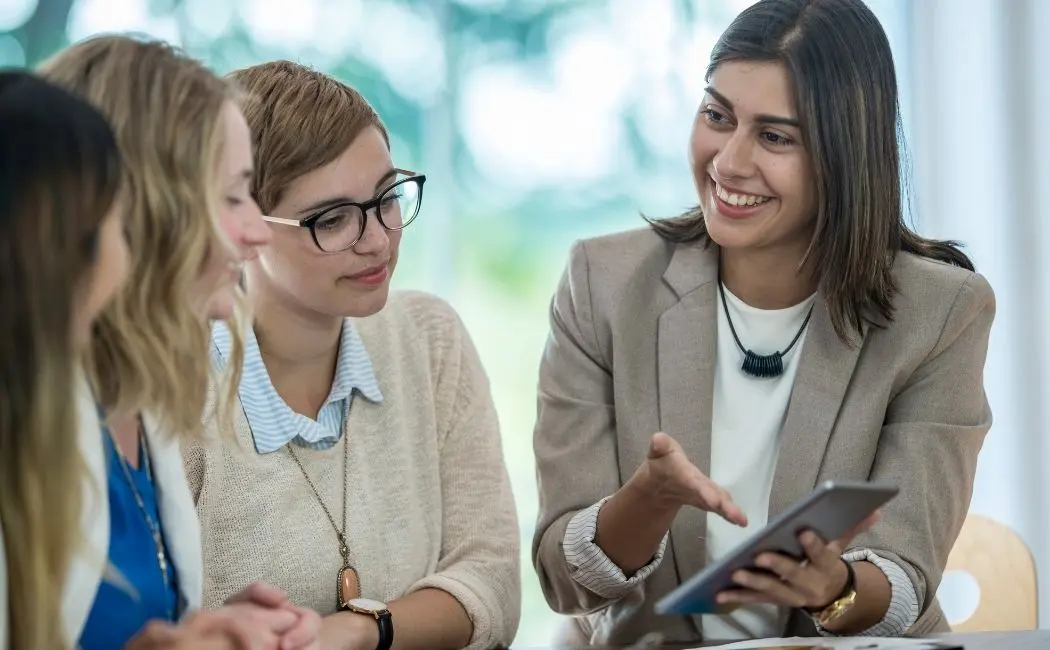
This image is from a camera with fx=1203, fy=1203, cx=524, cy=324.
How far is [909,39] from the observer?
378cm

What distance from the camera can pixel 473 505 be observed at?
203 cm

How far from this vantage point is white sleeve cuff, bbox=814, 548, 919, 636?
1.81 m

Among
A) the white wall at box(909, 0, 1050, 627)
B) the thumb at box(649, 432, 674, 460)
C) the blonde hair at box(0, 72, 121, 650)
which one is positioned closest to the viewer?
the blonde hair at box(0, 72, 121, 650)

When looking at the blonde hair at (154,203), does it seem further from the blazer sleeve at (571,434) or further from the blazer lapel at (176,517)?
the blazer sleeve at (571,434)

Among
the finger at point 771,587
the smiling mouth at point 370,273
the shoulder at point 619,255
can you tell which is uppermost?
the smiling mouth at point 370,273

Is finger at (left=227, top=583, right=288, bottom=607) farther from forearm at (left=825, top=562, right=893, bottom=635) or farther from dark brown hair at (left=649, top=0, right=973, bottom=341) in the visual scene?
dark brown hair at (left=649, top=0, right=973, bottom=341)

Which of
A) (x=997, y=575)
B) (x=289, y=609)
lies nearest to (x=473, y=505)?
(x=289, y=609)

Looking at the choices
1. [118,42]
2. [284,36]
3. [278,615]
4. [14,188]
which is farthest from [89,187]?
[284,36]

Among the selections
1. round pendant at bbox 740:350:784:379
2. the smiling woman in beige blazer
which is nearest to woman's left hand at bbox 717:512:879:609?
the smiling woman in beige blazer

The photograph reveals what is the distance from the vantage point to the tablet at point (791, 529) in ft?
4.48

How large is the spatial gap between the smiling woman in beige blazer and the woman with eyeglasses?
163 mm

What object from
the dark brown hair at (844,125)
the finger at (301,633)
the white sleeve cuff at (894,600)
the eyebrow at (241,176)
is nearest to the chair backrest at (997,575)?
the white sleeve cuff at (894,600)

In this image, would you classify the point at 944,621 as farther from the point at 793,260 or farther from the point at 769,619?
the point at 793,260

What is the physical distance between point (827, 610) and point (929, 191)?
2364 mm
